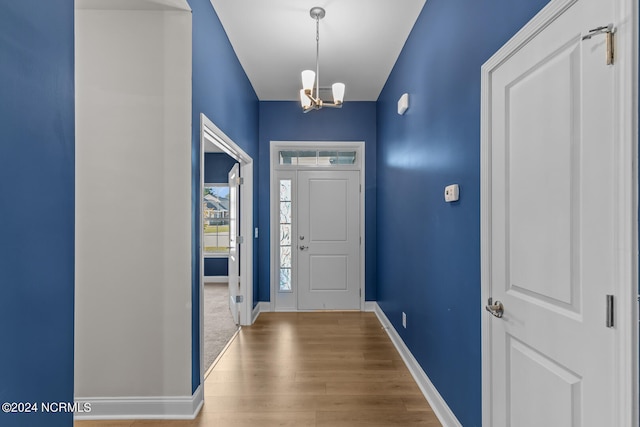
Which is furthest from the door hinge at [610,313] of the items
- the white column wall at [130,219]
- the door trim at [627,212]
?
the white column wall at [130,219]

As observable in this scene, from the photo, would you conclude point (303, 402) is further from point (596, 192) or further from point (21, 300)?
point (596, 192)

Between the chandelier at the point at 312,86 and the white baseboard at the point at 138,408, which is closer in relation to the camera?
the white baseboard at the point at 138,408

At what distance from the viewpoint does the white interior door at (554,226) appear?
98 centimetres

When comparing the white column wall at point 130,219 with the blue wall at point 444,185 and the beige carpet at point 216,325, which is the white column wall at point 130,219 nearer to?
the beige carpet at point 216,325

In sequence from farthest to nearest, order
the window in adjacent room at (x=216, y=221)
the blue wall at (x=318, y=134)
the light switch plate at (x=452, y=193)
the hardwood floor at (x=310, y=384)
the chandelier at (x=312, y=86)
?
the window in adjacent room at (x=216, y=221)
the blue wall at (x=318, y=134)
the chandelier at (x=312, y=86)
the hardwood floor at (x=310, y=384)
the light switch plate at (x=452, y=193)

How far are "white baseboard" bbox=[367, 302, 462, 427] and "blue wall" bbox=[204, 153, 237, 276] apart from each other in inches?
168

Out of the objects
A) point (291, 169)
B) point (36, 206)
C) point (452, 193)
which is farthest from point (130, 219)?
point (291, 169)

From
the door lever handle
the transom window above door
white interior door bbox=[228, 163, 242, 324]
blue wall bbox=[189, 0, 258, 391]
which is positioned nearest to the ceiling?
blue wall bbox=[189, 0, 258, 391]

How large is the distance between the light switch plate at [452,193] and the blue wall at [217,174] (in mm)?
5508

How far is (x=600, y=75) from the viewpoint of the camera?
0.97 m

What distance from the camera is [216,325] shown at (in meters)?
4.04

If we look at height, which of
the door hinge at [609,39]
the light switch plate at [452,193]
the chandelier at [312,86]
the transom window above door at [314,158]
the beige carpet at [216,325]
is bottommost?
the beige carpet at [216,325]

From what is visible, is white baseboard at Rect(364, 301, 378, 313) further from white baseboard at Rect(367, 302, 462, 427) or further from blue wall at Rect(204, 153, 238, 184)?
blue wall at Rect(204, 153, 238, 184)

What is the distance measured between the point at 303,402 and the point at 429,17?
2.88 m
